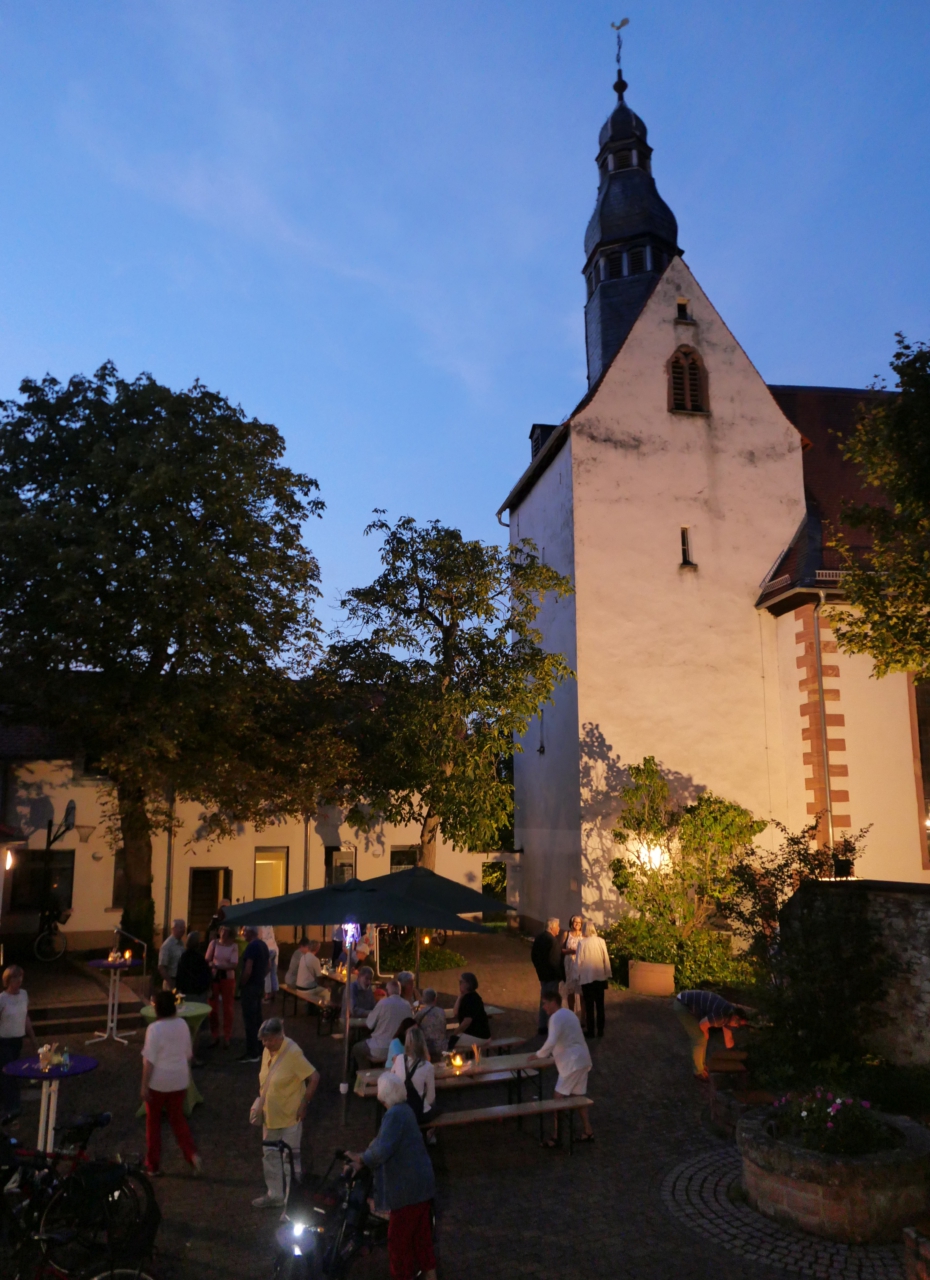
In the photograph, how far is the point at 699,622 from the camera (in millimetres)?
20719

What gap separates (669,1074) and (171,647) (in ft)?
41.4

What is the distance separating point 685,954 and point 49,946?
13724 mm

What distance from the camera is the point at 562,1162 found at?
8.27m

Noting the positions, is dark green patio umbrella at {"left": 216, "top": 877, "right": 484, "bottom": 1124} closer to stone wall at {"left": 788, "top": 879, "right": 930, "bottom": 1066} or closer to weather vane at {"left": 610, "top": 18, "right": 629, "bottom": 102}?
stone wall at {"left": 788, "top": 879, "right": 930, "bottom": 1066}

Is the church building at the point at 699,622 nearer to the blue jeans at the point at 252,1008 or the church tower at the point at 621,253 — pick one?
the church tower at the point at 621,253

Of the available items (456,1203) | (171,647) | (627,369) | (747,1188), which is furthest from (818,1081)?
(627,369)

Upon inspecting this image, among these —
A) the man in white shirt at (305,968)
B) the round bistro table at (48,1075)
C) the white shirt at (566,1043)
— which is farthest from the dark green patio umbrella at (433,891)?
the man in white shirt at (305,968)

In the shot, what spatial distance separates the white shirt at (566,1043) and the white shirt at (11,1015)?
194 inches

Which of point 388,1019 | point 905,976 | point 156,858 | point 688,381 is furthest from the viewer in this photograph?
point 156,858

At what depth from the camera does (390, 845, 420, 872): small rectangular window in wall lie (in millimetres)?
25448

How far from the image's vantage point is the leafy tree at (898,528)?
1053 cm

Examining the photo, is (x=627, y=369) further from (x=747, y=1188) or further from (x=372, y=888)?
(x=747, y=1188)

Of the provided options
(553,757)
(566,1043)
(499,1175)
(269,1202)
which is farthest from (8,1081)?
(553,757)

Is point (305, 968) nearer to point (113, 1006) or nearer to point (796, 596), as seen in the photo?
point (113, 1006)
